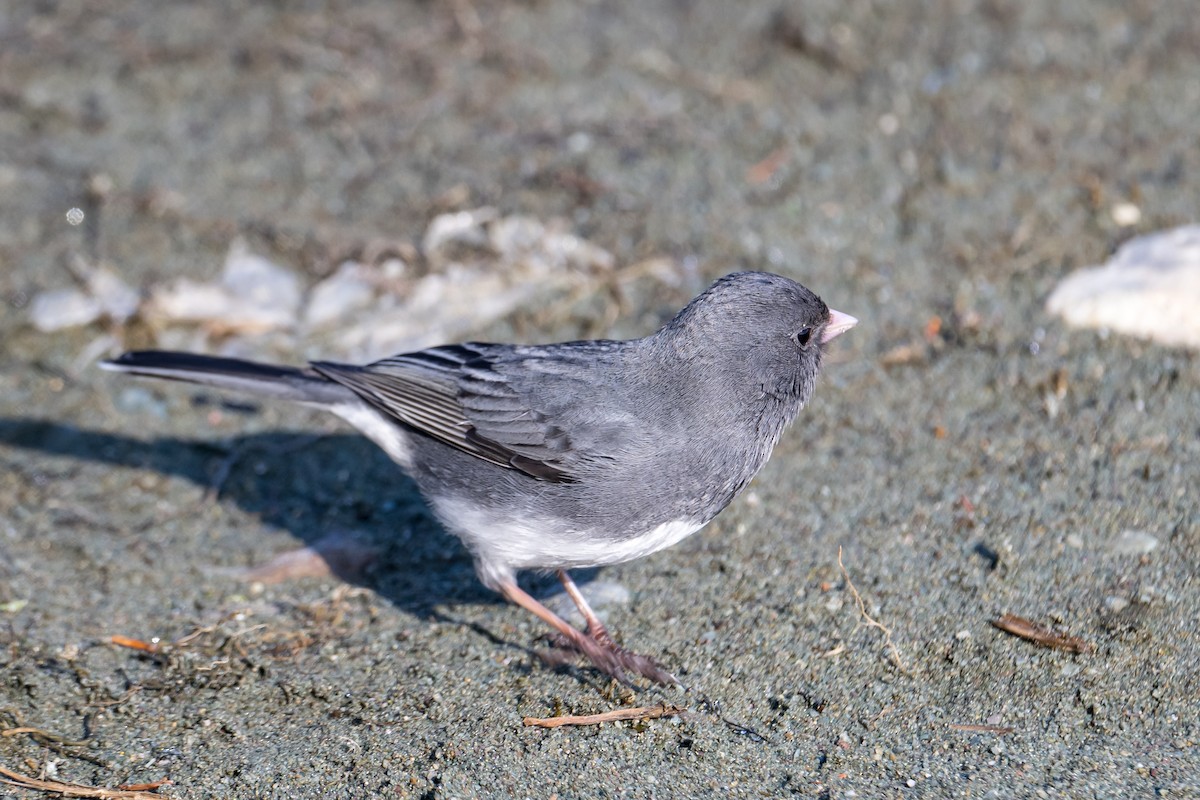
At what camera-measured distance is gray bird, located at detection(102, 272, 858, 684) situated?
3631mm

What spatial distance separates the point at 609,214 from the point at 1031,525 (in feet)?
8.50

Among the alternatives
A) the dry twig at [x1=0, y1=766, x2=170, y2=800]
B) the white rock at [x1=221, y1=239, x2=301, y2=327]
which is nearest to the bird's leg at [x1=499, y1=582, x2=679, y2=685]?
the dry twig at [x1=0, y1=766, x2=170, y2=800]

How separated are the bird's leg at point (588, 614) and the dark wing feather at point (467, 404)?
0.46 metres

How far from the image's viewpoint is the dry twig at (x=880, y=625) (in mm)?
3604

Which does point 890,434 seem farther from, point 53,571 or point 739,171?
point 53,571

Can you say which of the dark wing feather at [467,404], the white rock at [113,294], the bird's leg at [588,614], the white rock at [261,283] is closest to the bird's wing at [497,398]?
the dark wing feather at [467,404]

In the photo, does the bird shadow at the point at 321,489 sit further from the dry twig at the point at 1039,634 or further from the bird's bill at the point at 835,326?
the dry twig at the point at 1039,634

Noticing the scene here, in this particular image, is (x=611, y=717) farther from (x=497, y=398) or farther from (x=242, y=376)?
(x=242, y=376)

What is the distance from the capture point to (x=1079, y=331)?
16.2 ft

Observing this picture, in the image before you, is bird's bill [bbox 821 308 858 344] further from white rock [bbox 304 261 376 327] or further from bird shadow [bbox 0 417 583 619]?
white rock [bbox 304 261 376 327]

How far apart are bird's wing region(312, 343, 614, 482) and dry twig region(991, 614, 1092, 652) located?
1.34 meters

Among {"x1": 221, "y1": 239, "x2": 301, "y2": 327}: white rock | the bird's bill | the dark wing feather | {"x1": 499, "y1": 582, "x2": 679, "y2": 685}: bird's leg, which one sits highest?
the bird's bill

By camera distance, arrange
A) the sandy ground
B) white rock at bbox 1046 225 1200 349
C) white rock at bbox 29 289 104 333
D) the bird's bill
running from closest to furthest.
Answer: the sandy ground → the bird's bill → white rock at bbox 1046 225 1200 349 → white rock at bbox 29 289 104 333

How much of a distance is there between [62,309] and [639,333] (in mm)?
2655
